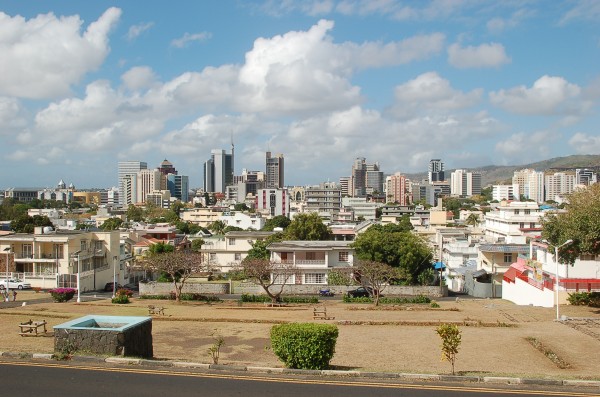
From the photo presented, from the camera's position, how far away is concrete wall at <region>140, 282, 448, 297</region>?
50844 mm

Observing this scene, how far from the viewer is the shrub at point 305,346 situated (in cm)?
1433

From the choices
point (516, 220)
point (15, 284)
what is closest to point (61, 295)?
point (15, 284)

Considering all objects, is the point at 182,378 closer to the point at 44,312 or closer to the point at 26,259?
the point at 44,312

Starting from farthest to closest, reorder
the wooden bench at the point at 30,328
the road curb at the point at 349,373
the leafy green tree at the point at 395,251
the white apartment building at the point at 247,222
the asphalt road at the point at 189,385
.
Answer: the white apartment building at the point at 247,222
the leafy green tree at the point at 395,251
the wooden bench at the point at 30,328
the road curb at the point at 349,373
the asphalt road at the point at 189,385

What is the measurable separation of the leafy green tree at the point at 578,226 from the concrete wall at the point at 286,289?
17.7 metres

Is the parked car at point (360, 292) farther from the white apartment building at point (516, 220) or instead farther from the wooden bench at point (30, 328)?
the white apartment building at point (516, 220)

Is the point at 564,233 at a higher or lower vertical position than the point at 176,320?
higher

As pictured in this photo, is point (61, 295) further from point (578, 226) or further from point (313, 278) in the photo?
point (578, 226)

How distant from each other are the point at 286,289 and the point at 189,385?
39608mm

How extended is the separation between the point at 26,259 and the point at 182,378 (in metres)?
45.4

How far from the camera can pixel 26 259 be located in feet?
171

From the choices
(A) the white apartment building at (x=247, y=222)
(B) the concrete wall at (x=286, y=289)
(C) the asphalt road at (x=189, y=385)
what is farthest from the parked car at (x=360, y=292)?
(A) the white apartment building at (x=247, y=222)

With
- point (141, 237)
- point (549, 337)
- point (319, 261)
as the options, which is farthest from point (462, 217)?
point (549, 337)

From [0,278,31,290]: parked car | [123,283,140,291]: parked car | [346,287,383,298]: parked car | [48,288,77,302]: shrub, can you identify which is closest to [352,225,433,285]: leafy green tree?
[346,287,383,298]: parked car
